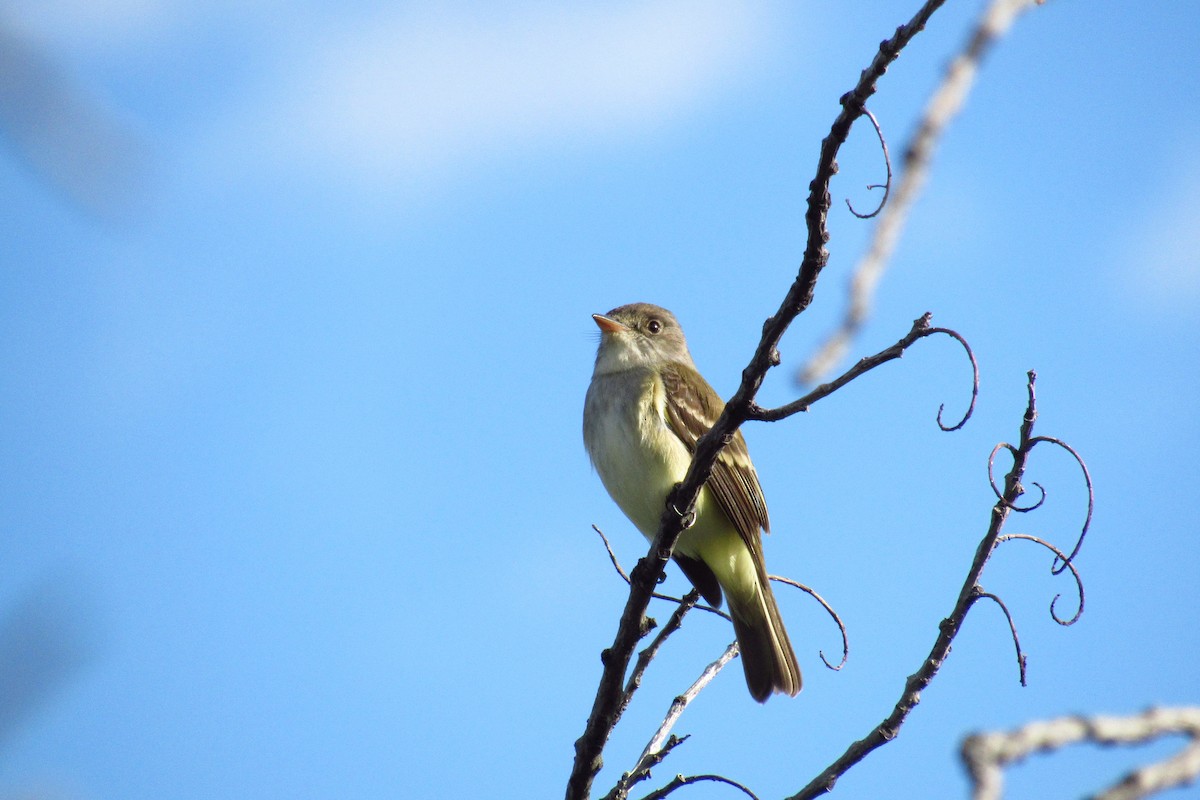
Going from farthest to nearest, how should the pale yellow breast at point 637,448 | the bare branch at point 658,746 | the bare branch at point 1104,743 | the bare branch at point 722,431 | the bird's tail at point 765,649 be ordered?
the pale yellow breast at point 637,448 < the bird's tail at point 765,649 < the bare branch at point 658,746 < the bare branch at point 722,431 < the bare branch at point 1104,743

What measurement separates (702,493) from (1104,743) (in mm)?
4905

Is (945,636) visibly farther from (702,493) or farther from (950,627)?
(702,493)

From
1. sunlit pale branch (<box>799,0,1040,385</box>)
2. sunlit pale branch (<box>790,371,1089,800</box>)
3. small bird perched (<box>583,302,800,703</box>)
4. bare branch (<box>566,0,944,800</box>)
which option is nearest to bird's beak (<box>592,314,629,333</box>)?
small bird perched (<box>583,302,800,703</box>)

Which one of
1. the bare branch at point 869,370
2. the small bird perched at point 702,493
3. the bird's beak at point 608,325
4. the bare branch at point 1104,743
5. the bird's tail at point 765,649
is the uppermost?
the bird's beak at point 608,325

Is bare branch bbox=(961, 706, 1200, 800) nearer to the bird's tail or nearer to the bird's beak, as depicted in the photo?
the bird's tail

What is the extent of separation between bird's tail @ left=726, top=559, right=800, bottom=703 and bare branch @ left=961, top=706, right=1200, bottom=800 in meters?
4.86

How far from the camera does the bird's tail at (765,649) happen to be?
6234 mm

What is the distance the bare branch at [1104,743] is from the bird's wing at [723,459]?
4.75 metres

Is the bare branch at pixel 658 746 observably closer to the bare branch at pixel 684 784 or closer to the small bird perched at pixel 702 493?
the bare branch at pixel 684 784

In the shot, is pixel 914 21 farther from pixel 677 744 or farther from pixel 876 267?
pixel 677 744

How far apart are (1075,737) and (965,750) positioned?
16 cm

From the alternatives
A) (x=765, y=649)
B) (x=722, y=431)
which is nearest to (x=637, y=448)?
(x=765, y=649)

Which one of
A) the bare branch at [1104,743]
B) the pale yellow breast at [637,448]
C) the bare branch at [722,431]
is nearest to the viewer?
the bare branch at [1104,743]

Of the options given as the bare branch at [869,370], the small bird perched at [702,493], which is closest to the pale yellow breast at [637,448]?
the small bird perched at [702,493]
